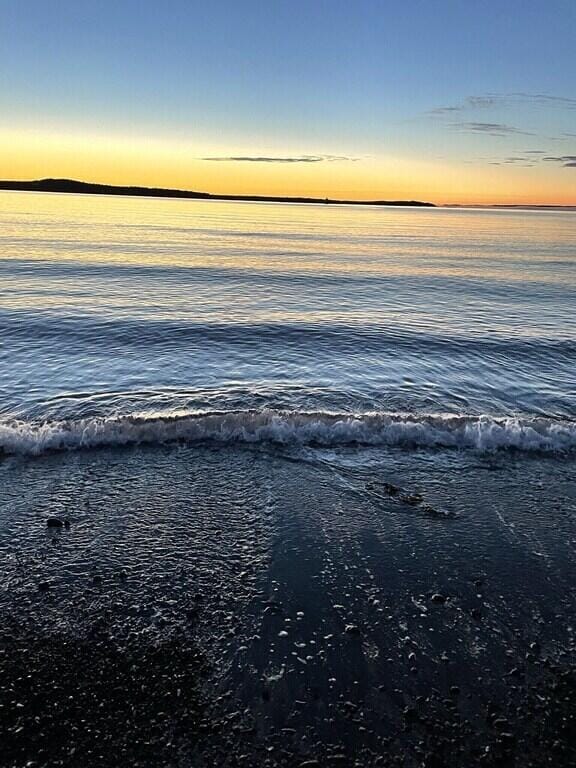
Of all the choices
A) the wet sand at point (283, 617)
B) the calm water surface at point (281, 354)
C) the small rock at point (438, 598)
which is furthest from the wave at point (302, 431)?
the small rock at point (438, 598)

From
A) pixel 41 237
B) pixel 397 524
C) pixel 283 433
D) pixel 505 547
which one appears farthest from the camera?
pixel 41 237

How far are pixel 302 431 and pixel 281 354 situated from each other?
22.7 ft

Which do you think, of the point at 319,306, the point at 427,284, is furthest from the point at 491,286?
the point at 319,306

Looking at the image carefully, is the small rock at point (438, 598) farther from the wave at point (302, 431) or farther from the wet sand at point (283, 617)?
the wave at point (302, 431)

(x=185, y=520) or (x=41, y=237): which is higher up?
(x=41, y=237)

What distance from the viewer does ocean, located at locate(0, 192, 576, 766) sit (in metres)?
4.38

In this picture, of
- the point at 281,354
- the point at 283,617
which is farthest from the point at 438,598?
the point at 281,354

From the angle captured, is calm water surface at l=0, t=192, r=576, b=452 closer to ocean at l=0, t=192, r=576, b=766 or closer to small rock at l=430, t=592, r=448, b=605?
ocean at l=0, t=192, r=576, b=766

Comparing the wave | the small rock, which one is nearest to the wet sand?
the small rock

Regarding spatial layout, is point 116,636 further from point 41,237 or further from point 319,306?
point 41,237

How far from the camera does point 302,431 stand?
10562 mm

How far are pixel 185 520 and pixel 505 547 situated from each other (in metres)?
4.35

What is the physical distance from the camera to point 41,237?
51.5 meters

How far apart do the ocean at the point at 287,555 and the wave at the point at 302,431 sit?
5 cm
